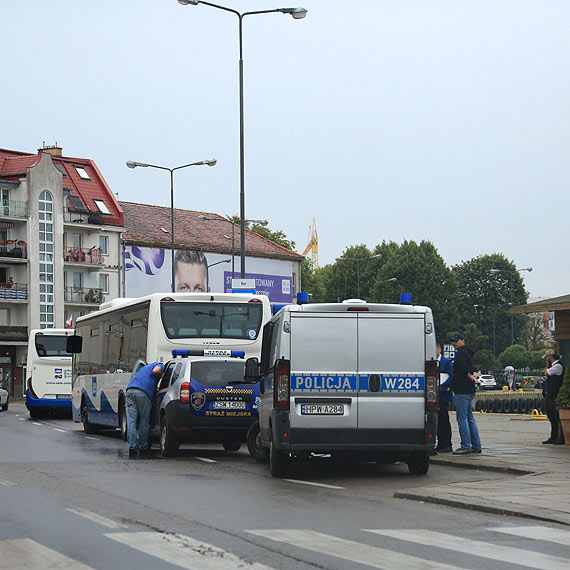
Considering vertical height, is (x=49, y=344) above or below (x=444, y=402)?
above

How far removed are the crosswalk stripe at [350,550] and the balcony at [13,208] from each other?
2953 inches

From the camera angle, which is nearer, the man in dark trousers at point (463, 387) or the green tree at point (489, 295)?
the man in dark trousers at point (463, 387)

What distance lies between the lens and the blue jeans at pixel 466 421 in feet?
61.4

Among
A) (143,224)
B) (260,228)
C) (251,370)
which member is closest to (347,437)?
(251,370)

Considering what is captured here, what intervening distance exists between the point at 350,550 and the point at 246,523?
1.80 meters

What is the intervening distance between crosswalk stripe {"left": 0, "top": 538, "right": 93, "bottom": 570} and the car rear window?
10677 millimetres

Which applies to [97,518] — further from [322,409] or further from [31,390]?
[31,390]

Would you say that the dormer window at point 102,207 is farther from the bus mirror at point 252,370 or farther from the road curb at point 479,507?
the road curb at point 479,507

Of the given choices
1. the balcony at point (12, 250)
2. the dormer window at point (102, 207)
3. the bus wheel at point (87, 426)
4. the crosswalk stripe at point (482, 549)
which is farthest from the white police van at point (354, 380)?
the dormer window at point (102, 207)

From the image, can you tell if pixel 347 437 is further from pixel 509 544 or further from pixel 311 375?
pixel 509 544

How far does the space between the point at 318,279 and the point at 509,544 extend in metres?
118

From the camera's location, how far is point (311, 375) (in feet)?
50.1

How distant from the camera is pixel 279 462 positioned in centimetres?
1559

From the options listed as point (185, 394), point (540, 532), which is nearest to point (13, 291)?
point (185, 394)
